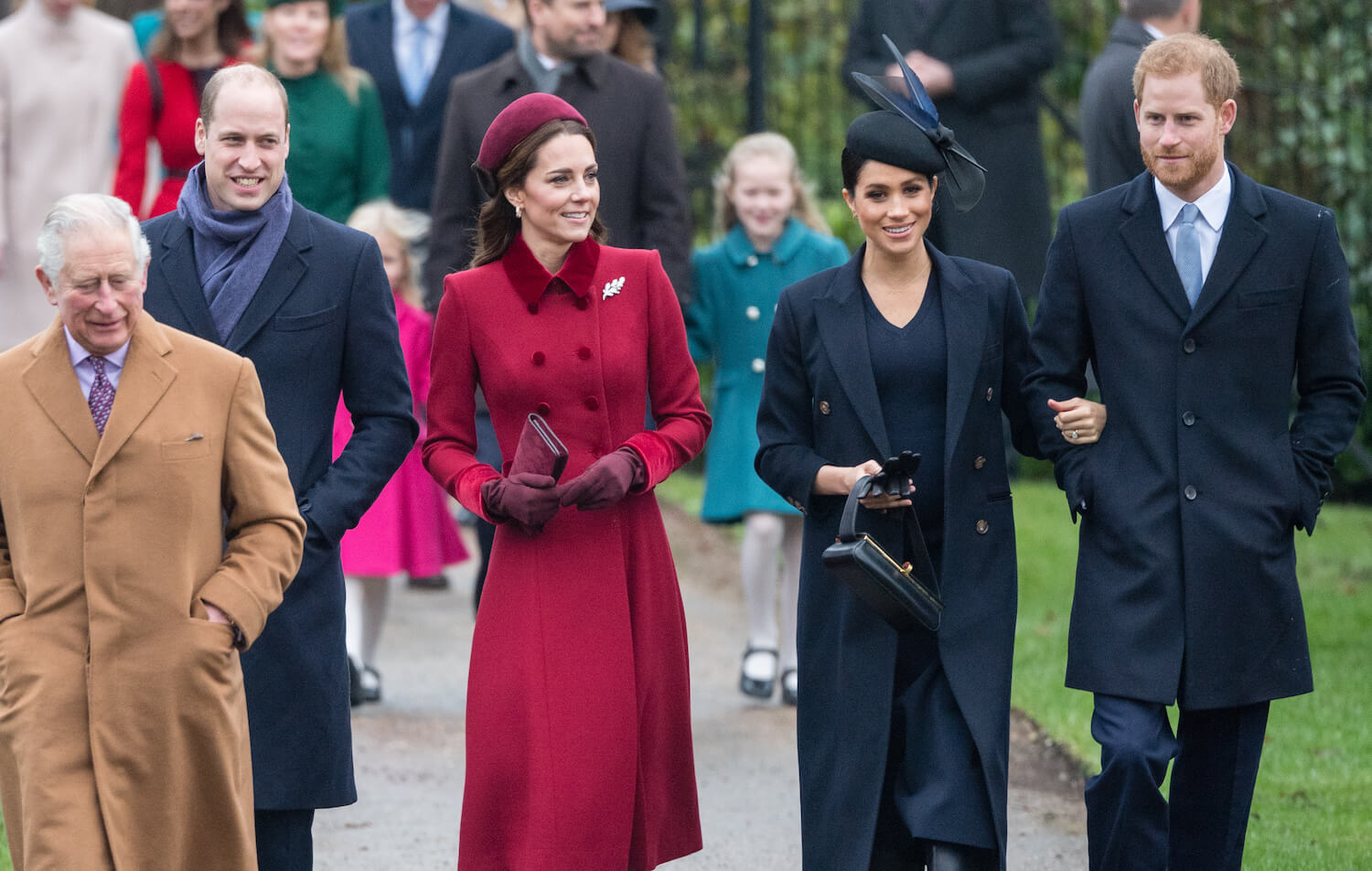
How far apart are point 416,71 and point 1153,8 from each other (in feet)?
11.0

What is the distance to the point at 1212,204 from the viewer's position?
15.0 feet

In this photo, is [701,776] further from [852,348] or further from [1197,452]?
[1197,452]

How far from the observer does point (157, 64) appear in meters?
7.37

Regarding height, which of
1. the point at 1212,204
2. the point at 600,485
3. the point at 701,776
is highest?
the point at 1212,204

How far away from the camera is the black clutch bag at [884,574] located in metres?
4.30

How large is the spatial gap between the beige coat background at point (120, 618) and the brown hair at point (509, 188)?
3.41ft

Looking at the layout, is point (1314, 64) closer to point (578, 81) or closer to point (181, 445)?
point (578, 81)

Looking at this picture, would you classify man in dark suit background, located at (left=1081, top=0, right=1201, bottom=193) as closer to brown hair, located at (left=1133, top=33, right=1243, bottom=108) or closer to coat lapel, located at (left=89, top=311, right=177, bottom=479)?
brown hair, located at (left=1133, top=33, right=1243, bottom=108)

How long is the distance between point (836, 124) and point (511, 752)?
8498 millimetres

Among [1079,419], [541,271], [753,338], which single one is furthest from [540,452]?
[753,338]

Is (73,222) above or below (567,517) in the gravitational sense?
above

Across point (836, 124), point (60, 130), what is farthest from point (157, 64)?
point (836, 124)

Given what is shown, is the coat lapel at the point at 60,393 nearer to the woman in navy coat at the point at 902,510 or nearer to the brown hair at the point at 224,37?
the woman in navy coat at the point at 902,510

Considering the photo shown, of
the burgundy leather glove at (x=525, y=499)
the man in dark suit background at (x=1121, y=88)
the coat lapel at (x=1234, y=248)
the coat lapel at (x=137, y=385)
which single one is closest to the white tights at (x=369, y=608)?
the burgundy leather glove at (x=525, y=499)
